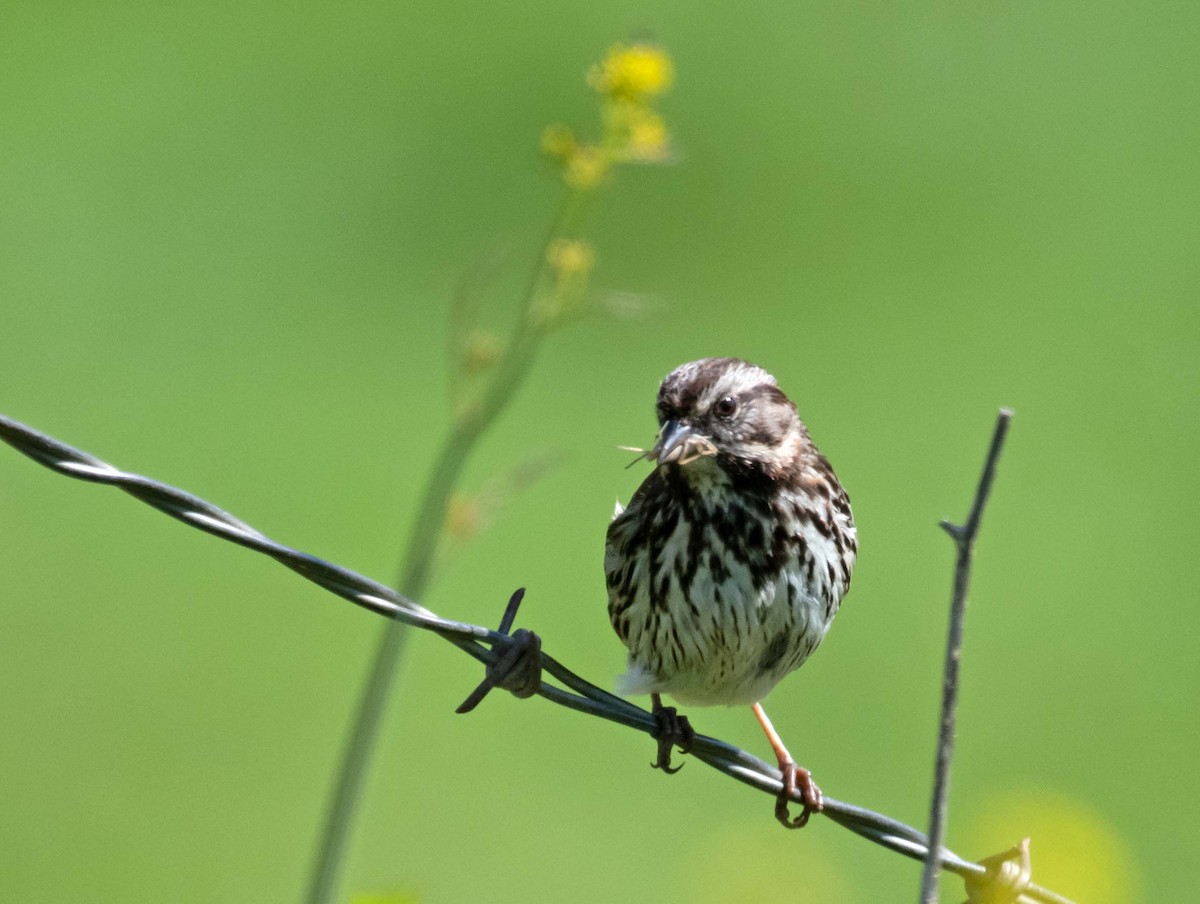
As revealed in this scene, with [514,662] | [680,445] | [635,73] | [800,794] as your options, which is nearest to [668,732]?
[800,794]

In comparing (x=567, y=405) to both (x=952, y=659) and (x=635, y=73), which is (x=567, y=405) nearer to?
(x=635, y=73)

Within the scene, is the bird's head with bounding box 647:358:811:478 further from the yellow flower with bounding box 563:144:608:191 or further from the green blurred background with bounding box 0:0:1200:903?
the green blurred background with bounding box 0:0:1200:903

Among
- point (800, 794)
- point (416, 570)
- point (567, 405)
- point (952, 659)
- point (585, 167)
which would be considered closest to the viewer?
point (952, 659)

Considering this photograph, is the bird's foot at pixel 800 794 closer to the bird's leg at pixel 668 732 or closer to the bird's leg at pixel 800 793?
the bird's leg at pixel 800 793

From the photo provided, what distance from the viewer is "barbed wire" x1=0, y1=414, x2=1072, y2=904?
3328 mm

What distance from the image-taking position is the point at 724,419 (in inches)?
183

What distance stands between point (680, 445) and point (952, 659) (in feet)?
6.40

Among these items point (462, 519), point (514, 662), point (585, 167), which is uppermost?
point (585, 167)

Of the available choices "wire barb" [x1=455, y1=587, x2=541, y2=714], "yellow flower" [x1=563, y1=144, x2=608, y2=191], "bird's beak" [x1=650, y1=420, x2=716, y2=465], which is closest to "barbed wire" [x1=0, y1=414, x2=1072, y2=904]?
"wire barb" [x1=455, y1=587, x2=541, y2=714]

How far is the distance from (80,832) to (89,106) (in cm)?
717

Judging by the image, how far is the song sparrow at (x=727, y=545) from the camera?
182 inches

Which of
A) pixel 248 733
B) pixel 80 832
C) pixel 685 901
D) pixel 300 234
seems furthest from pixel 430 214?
pixel 685 901

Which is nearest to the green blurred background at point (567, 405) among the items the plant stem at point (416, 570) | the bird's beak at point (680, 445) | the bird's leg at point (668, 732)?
the bird's leg at point (668, 732)

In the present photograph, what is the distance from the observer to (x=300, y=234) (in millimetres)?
13438
